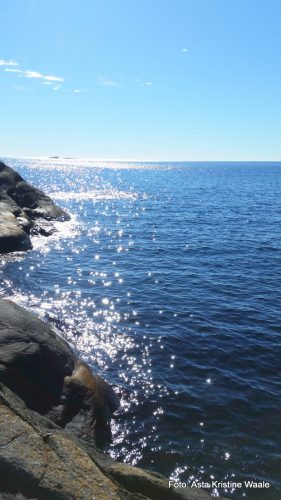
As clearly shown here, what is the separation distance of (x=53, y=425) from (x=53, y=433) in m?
2.01

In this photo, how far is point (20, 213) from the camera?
43875mm

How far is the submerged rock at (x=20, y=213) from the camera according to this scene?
116ft

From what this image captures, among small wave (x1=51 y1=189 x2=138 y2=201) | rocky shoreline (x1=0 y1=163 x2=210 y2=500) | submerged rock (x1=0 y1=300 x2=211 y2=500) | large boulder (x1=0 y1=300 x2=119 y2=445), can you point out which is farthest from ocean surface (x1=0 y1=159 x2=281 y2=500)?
small wave (x1=51 y1=189 x2=138 y2=201)

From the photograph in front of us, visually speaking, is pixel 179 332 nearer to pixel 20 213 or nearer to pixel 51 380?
pixel 51 380

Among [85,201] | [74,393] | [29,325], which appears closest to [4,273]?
[29,325]

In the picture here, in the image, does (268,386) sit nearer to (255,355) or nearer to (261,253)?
(255,355)

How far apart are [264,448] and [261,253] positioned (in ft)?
79.8

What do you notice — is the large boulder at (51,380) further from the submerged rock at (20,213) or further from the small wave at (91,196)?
the small wave at (91,196)

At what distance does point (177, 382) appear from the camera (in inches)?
637

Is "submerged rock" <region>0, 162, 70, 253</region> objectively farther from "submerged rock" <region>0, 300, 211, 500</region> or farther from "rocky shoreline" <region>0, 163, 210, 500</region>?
"submerged rock" <region>0, 300, 211, 500</region>

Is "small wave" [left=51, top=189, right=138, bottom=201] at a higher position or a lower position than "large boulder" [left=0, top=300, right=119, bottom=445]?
lower

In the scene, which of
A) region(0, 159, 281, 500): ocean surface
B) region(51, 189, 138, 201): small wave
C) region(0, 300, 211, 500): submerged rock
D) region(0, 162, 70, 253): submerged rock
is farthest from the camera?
region(51, 189, 138, 201): small wave

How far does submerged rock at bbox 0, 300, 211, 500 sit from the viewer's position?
7.04m

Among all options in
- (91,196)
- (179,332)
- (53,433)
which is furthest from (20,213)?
(91,196)
